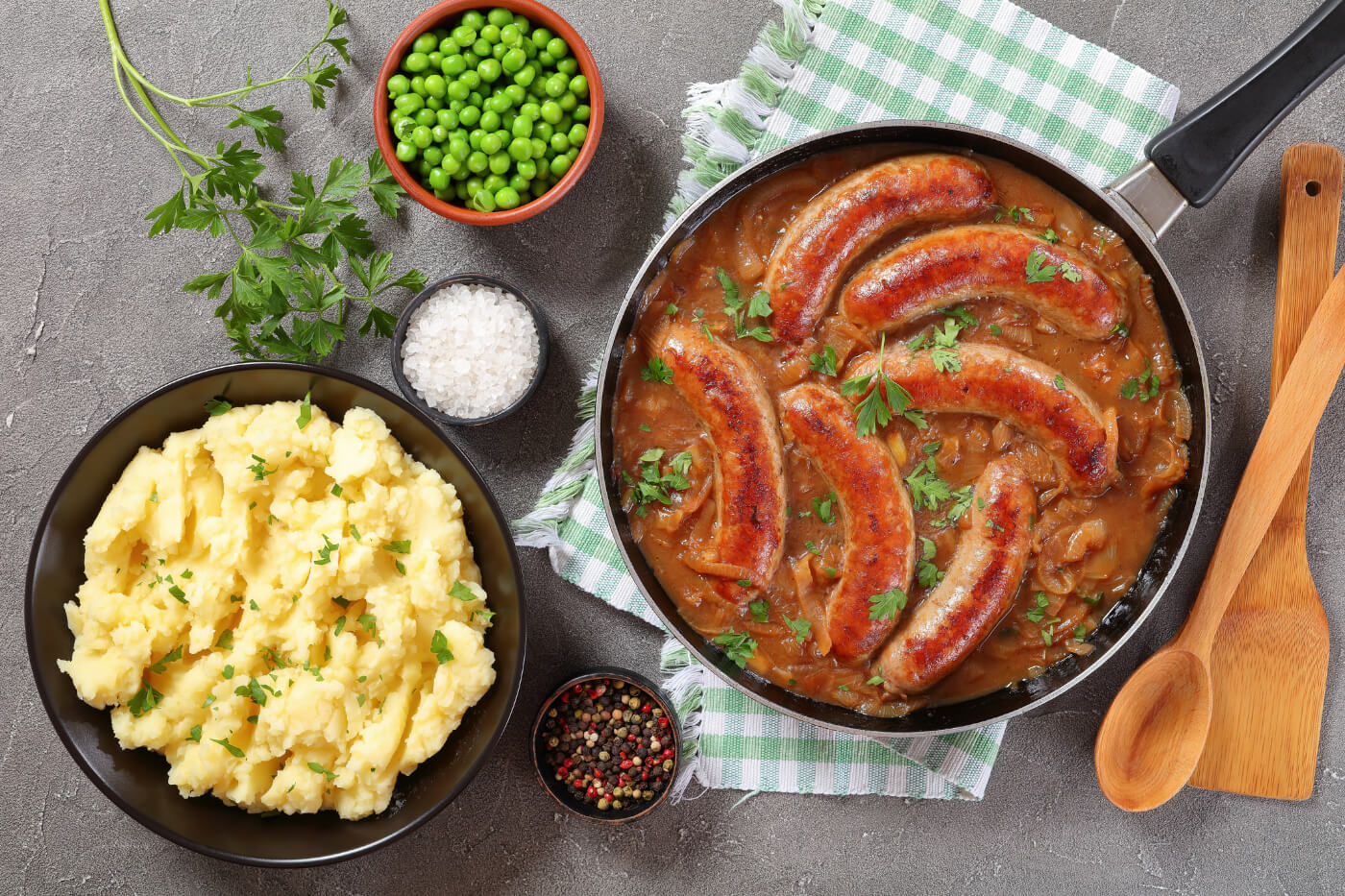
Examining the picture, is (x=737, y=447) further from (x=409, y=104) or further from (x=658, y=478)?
(x=409, y=104)

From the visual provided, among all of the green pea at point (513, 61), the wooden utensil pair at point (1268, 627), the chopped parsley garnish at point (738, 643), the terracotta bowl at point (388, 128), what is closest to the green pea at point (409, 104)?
the terracotta bowl at point (388, 128)

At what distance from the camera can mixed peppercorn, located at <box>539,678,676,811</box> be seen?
401cm

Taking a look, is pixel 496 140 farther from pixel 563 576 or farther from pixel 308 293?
pixel 563 576

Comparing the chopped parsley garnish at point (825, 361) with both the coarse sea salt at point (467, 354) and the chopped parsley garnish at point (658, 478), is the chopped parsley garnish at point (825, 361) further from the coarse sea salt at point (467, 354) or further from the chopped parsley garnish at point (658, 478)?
the coarse sea salt at point (467, 354)

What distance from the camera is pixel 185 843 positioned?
3547 mm

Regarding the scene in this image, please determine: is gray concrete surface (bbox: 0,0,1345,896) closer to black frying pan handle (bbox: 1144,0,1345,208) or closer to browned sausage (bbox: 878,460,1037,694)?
black frying pan handle (bbox: 1144,0,1345,208)

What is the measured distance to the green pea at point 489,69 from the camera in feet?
12.2

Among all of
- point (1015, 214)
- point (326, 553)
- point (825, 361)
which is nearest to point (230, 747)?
point (326, 553)

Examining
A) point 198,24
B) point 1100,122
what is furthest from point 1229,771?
point 198,24

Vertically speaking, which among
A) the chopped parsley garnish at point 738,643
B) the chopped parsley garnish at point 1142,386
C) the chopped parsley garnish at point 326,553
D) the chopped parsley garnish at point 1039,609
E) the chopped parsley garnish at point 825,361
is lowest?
the chopped parsley garnish at point 326,553

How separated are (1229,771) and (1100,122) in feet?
10.2

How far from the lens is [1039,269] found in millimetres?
3387

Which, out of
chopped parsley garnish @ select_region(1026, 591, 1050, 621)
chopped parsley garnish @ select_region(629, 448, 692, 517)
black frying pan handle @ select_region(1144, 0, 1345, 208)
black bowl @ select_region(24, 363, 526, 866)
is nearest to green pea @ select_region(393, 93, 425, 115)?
black bowl @ select_region(24, 363, 526, 866)

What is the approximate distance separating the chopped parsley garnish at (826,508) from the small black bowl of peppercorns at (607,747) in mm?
1159
